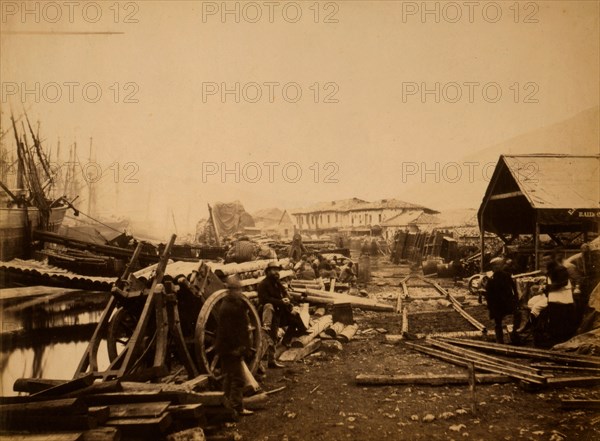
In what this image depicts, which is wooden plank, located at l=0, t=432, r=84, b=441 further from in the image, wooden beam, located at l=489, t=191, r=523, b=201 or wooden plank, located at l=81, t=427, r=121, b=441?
wooden beam, located at l=489, t=191, r=523, b=201

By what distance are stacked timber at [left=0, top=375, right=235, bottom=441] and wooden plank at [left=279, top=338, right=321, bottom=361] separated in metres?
2.87

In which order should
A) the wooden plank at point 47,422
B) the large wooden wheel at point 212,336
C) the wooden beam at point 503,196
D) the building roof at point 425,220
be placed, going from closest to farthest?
the wooden plank at point 47,422 < the large wooden wheel at point 212,336 < the wooden beam at point 503,196 < the building roof at point 425,220

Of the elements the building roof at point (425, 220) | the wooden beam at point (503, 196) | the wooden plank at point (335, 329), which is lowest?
→ the wooden plank at point (335, 329)

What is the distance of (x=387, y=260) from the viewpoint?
2764cm

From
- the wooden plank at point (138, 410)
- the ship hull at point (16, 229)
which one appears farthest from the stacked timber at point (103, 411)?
the ship hull at point (16, 229)

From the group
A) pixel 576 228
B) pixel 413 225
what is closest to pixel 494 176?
pixel 576 228

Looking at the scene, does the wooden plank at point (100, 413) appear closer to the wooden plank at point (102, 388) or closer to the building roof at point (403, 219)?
the wooden plank at point (102, 388)

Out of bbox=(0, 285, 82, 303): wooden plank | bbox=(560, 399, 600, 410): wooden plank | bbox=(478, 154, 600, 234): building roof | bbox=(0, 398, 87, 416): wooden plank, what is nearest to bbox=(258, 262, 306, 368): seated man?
bbox=(0, 398, 87, 416): wooden plank

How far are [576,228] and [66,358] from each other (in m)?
12.6

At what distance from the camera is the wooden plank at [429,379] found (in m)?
5.44

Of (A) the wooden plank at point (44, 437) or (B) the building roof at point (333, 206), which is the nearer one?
(A) the wooden plank at point (44, 437)

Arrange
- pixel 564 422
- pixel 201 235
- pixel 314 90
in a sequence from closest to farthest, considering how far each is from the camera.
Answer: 1. pixel 564 422
2. pixel 314 90
3. pixel 201 235

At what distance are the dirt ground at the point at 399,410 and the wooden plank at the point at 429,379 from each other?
78 mm

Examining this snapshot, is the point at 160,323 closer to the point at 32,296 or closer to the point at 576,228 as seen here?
the point at 576,228
